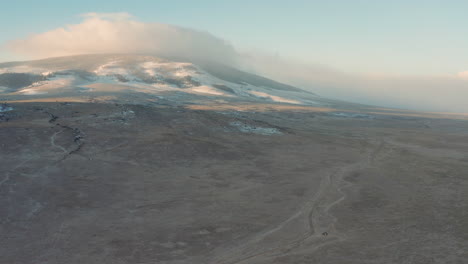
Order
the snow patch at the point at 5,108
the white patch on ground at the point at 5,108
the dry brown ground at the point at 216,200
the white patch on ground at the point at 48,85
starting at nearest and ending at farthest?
the dry brown ground at the point at 216,200 < the white patch on ground at the point at 5,108 < the snow patch at the point at 5,108 < the white patch on ground at the point at 48,85

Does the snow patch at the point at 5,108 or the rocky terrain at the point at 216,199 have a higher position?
the snow patch at the point at 5,108

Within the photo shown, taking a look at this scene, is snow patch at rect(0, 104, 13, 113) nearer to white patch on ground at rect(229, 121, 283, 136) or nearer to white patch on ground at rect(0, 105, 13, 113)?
white patch on ground at rect(0, 105, 13, 113)

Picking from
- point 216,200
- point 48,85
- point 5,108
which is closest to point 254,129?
point 216,200

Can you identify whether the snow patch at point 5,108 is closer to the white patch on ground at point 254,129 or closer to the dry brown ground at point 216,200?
the dry brown ground at point 216,200

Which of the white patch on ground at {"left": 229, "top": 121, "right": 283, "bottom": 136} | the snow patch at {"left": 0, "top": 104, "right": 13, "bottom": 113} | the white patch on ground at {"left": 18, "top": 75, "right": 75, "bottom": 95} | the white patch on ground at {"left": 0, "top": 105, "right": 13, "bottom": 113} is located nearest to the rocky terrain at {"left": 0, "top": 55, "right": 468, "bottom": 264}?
the white patch on ground at {"left": 229, "top": 121, "right": 283, "bottom": 136}

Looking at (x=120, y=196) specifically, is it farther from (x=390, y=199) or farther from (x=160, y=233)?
(x=390, y=199)

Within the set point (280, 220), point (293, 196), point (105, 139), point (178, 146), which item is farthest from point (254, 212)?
point (105, 139)

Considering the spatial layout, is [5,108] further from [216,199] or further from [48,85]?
[48,85]

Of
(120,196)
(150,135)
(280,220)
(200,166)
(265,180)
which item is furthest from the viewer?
(150,135)

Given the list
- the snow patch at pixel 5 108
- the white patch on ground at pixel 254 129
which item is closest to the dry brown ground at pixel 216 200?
the white patch on ground at pixel 254 129
